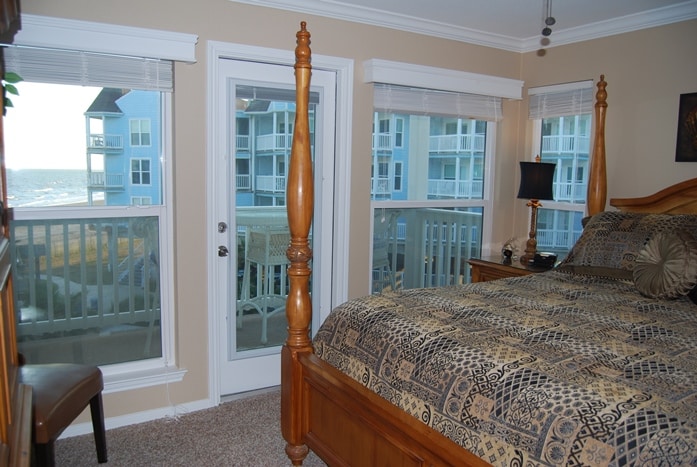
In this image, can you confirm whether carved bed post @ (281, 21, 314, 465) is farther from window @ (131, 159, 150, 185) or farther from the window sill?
window @ (131, 159, 150, 185)

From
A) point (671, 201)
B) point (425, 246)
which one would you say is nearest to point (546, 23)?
point (671, 201)

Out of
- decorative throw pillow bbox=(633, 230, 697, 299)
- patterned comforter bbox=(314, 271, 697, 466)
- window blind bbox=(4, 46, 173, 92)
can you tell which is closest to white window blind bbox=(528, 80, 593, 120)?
decorative throw pillow bbox=(633, 230, 697, 299)

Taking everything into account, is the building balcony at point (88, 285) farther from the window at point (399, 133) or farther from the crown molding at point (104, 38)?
the window at point (399, 133)

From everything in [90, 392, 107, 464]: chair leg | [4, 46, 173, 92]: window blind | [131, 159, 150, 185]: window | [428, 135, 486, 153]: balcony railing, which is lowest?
[90, 392, 107, 464]: chair leg

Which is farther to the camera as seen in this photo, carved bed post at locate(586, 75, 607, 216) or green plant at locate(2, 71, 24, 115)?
carved bed post at locate(586, 75, 607, 216)

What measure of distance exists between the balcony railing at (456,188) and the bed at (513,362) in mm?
1196

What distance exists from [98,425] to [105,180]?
1220 mm

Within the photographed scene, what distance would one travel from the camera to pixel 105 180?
9.56ft

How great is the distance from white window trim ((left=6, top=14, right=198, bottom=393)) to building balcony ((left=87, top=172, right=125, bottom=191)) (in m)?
0.13

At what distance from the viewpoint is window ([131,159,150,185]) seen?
2.97 meters

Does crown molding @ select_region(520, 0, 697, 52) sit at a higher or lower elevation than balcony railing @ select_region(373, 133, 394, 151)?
higher

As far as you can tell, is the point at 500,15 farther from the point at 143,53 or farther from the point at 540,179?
the point at 143,53

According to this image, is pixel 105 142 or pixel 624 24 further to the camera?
pixel 624 24

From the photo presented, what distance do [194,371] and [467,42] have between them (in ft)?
9.21
